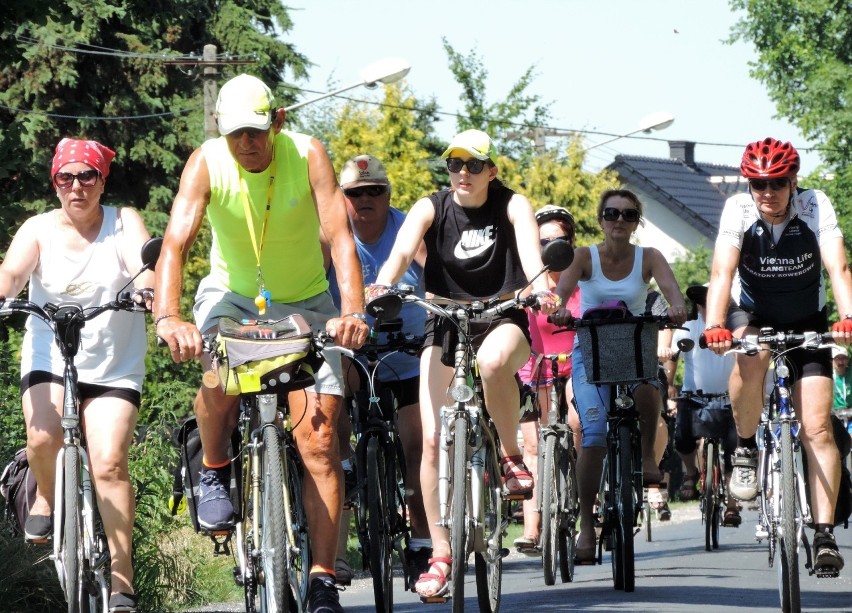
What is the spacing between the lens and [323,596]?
6977mm

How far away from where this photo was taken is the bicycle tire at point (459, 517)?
7840 mm

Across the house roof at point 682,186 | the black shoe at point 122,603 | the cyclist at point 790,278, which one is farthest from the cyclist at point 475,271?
the house roof at point 682,186

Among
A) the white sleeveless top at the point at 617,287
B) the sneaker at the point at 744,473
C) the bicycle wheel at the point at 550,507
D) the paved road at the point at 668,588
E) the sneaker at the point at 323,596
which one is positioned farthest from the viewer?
the white sleeveless top at the point at 617,287

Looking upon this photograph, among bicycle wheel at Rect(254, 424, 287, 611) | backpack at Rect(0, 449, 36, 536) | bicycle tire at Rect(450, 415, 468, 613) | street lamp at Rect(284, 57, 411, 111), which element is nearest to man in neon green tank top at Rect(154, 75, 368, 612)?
bicycle wheel at Rect(254, 424, 287, 611)

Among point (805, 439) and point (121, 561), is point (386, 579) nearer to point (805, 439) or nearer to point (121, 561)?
point (121, 561)

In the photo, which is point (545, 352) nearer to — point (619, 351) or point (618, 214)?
point (618, 214)

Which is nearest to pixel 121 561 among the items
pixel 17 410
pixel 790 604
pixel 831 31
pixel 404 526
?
pixel 404 526

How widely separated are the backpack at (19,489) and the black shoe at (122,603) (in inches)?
24.6

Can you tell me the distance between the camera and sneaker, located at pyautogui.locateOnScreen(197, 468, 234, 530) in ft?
23.9

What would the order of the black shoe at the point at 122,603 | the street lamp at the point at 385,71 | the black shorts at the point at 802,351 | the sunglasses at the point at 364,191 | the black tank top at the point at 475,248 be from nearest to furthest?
the black shoe at the point at 122,603
the black tank top at the point at 475,248
the black shorts at the point at 802,351
the sunglasses at the point at 364,191
the street lamp at the point at 385,71

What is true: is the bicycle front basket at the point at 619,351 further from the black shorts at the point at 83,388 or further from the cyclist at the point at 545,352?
the black shorts at the point at 83,388

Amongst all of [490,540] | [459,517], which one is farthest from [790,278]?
[459,517]

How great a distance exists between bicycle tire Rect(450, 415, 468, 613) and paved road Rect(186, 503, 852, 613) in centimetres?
152

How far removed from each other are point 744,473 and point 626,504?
3.01 ft
